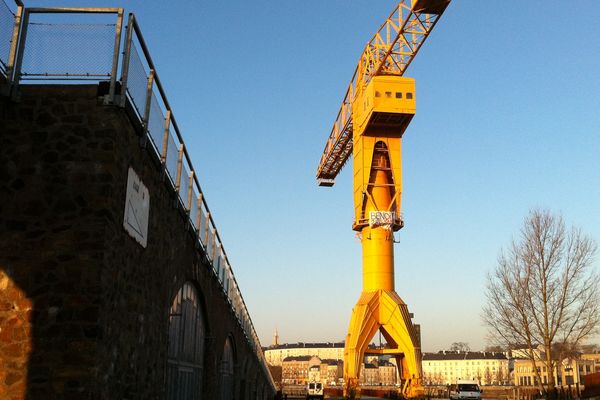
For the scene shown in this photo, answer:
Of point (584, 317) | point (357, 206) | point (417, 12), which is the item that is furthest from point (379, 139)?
point (584, 317)

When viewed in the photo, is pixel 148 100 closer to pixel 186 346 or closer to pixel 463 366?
pixel 186 346

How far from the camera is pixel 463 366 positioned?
17250cm

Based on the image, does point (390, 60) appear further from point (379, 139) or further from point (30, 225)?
point (30, 225)

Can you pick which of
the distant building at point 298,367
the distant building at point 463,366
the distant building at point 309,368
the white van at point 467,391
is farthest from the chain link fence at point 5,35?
the distant building at point 298,367

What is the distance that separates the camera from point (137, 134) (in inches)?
378

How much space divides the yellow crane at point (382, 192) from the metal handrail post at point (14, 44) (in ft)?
88.0

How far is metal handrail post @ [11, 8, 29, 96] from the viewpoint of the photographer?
8451 millimetres

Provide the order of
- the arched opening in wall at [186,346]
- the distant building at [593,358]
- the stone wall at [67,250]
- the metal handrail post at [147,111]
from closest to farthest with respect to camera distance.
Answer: the stone wall at [67,250] → the metal handrail post at [147,111] → the arched opening in wall at [186,346] → the distant building at [593,358]

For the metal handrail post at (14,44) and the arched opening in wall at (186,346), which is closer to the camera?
the metal handrail post at (14,44)

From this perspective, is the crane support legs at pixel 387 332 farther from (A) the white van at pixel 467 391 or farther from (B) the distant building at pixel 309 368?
(B) the distant building at pixel 309 368

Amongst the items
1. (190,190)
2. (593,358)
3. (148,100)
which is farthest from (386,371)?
(148,100)

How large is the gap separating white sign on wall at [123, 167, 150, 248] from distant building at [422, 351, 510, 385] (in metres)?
166

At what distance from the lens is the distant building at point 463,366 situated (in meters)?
165

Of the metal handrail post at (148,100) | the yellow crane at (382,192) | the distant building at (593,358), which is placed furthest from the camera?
the distant building at (593,358)
